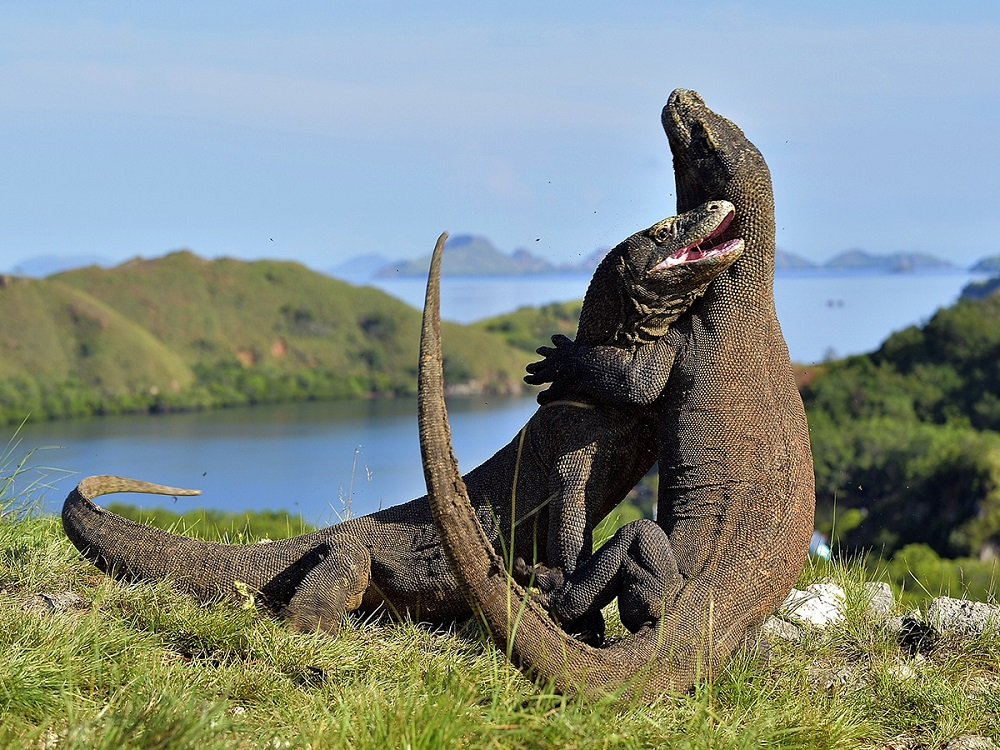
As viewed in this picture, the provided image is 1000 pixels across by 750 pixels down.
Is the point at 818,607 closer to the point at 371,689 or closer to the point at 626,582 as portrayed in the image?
the point at 626,582

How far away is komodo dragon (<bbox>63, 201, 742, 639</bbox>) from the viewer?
22.6 ft

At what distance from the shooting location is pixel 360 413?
366 feet

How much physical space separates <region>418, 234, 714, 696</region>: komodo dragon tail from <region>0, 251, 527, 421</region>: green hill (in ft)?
307

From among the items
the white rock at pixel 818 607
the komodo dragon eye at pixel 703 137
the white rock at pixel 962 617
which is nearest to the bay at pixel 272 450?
the white rock at pixel 818 607

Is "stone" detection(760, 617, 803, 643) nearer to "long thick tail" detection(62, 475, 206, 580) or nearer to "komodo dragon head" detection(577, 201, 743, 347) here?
"komodo dragon head" detection(577, 201, 743, 347)

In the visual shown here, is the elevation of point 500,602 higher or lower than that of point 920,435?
higher

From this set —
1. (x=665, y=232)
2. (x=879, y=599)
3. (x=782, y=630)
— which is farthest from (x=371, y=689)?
(x=879, y=599)

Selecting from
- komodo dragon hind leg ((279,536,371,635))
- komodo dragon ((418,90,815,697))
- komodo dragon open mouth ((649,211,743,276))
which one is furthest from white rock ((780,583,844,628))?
komodo dragon hind leg ((279,536,371,635))

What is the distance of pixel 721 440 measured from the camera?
671 cm

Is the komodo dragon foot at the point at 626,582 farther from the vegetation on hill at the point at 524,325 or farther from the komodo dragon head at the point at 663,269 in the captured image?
the vegetation on hill at the point at 524,325

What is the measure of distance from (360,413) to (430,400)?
107001 mm

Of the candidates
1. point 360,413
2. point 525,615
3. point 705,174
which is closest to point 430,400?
point 525,615

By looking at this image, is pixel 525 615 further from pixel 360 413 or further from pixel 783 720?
pixel 360 413

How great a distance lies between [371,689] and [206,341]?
5212 inches
